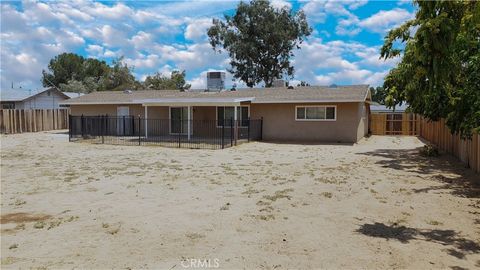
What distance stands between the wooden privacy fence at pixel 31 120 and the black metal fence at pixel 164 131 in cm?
576

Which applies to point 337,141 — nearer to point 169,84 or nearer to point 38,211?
point 38,211

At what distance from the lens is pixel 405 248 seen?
14.9ft

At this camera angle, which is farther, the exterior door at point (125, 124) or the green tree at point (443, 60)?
the exterior door at point (125, 124)

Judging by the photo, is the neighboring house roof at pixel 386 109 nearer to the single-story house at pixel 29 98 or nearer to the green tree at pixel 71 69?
the single-story house at pixel 29 98

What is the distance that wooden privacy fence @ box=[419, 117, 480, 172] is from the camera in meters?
9.92

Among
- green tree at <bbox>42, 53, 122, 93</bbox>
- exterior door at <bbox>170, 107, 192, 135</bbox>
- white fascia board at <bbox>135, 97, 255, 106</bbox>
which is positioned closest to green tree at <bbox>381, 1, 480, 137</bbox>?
white fascia board at <bbox>135, 97, 255, 106</bbox>

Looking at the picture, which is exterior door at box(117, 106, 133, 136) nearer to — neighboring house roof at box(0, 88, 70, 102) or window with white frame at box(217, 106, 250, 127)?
window with white frame at box(217, 106, 250, 127)

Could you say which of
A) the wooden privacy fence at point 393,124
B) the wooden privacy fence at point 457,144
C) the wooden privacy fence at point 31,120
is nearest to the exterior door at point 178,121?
the wooden privacy fence at point 31,120

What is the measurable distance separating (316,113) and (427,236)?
1618 centimetres

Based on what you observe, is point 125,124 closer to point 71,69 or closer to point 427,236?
point 427,236

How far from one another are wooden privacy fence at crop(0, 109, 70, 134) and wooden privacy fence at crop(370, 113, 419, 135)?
2464 cm

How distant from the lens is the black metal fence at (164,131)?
19.9 meters

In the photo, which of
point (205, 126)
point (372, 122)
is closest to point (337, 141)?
point (205, 126)

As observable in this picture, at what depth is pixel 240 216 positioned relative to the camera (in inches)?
235
